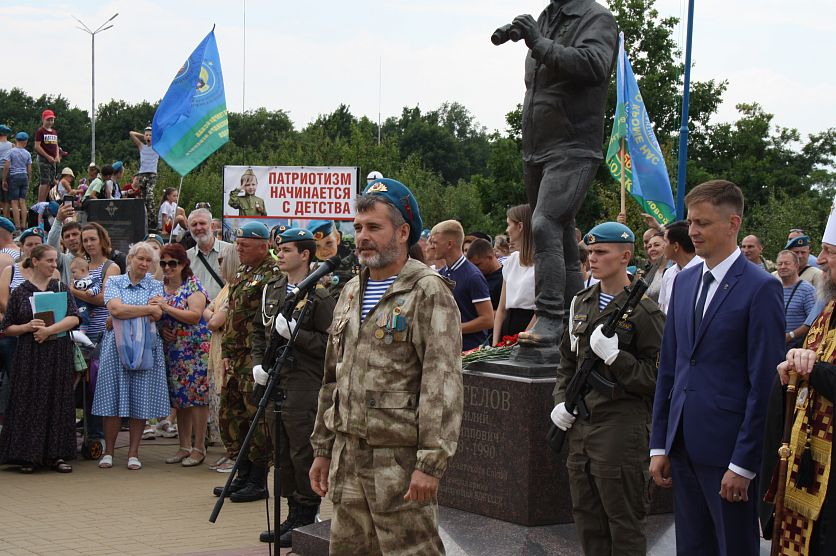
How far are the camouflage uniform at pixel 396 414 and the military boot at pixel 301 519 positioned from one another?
10.1 feet

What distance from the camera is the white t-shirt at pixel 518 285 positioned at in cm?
821

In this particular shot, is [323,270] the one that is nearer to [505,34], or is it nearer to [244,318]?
[505,34]

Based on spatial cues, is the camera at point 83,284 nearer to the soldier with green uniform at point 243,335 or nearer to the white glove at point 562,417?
the soldier with green uniform at point 243,335

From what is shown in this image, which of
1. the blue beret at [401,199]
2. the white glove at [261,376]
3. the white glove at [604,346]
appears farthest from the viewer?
the white glove at [261,376]

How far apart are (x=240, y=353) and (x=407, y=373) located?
452cm

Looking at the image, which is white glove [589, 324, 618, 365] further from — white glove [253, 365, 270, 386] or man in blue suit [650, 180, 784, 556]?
white glove [253, 365, 270, 386]

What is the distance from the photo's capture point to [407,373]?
14.6ft

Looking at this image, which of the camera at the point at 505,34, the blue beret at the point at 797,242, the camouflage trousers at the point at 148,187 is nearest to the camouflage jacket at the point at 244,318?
the camera at the point at 505,34

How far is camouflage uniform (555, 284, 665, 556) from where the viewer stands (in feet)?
17.9

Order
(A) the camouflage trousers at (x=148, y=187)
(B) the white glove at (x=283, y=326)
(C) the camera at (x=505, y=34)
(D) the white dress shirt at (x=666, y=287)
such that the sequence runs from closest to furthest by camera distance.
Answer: (C) the camera at (x=505, y=34), (B) the white glove at (x=283, y=326), (D) the white dress shirt at (x=666, y=287), (A) the camouflage trousers at (x=148, y=187)

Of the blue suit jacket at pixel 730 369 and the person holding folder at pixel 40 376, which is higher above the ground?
the blue suit jacket at pixel 730 369

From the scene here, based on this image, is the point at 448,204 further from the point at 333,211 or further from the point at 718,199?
the point at 718,199

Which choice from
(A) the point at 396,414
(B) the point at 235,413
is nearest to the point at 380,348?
(A) the point at 396,414

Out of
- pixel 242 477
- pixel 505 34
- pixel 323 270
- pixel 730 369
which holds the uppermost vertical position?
pixel 505 34
